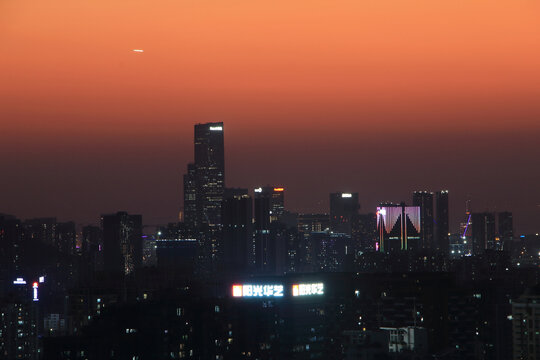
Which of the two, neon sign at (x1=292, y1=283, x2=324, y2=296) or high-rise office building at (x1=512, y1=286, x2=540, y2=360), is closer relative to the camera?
high-rise office building at (x1=512, y1=286, x2=540, y2=360)

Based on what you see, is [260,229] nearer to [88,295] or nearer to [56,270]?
[56,270]

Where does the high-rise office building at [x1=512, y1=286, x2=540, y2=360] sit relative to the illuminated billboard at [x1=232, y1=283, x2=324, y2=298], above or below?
below

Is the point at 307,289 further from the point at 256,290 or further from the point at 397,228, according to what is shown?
the point at 397,228

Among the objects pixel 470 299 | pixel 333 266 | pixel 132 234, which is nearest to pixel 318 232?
pixel 333 266

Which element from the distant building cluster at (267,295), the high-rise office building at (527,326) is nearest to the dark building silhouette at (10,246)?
the distant building cluster at (267,295)

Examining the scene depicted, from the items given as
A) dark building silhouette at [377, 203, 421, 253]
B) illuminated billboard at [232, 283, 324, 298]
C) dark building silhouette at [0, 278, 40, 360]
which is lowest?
dark building silhouette at [0, 278, 40, 360]

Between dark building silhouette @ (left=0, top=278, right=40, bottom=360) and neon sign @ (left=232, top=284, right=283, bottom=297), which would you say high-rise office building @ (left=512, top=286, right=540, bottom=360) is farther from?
dark building silhouette @ (left=0, top=278, right=40, bottom=360)

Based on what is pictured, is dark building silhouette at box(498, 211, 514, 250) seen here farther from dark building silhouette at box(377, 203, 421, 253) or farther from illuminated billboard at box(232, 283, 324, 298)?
illuminated billboard at box(232, 283, 324, 298)

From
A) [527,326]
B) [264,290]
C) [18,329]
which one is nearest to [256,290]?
[264,290]

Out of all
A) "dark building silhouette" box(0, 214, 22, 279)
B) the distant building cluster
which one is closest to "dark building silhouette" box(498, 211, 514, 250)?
the distant building cluster

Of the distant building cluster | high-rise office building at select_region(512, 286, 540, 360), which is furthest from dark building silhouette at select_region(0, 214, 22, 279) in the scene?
high-rise office building at select_region(512, 286, 540, 360)
